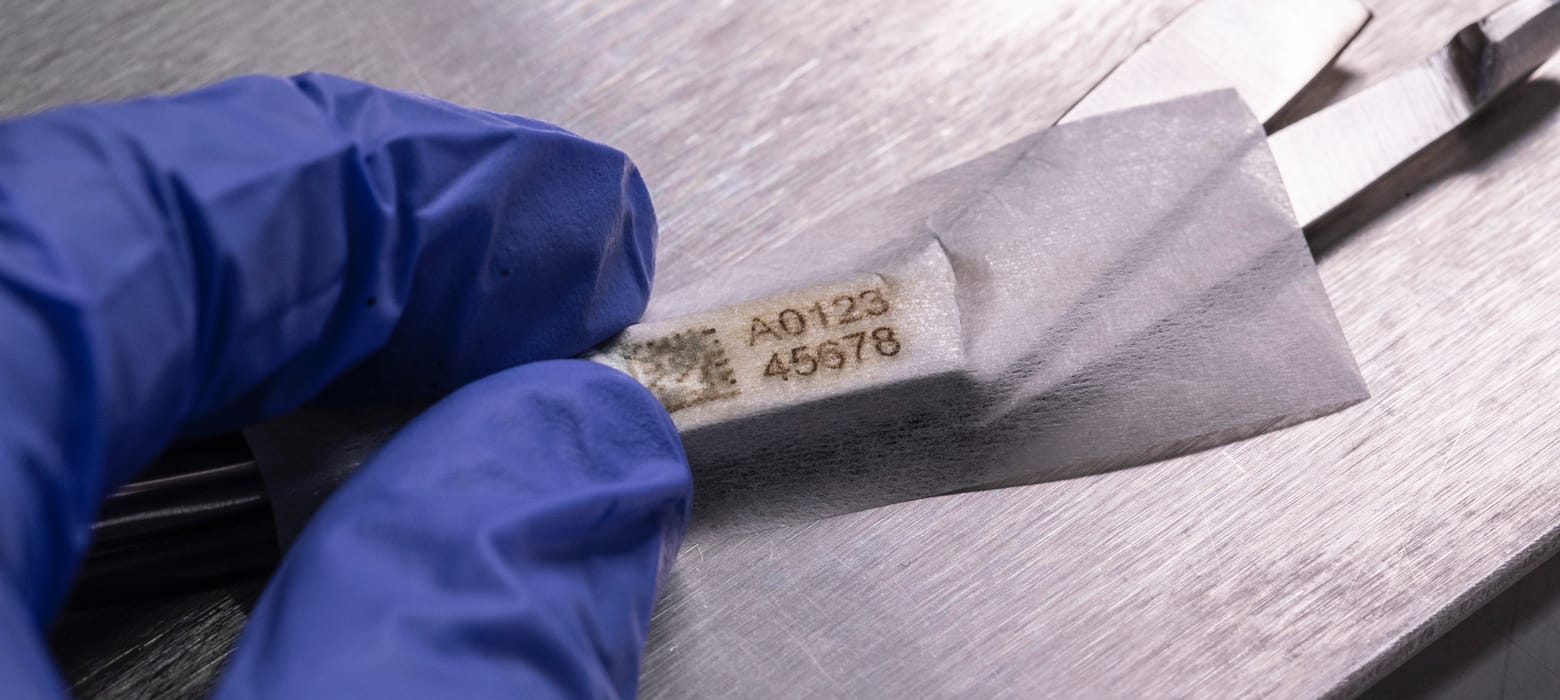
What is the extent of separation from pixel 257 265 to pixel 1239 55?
2.84 feet

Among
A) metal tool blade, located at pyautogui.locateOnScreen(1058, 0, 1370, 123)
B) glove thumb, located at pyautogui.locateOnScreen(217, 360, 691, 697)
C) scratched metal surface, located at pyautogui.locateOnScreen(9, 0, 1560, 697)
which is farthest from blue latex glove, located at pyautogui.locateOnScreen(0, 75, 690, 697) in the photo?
metal tool blade, located at pyautogui.locateOnScreen(1058, 0, 1370, 123)

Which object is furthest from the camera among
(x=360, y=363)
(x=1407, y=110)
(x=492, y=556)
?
(x=1407, y=110)

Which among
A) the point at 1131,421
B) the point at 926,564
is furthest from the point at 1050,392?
the point at 926,564

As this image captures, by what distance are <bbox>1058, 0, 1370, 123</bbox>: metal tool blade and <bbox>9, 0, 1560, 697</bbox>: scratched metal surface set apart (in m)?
0.04

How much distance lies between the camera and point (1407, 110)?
99 centimetres

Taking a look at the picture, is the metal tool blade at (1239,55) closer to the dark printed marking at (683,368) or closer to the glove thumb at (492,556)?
the dark printed marking at (683,368)

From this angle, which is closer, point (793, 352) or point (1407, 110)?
point (793, 352)

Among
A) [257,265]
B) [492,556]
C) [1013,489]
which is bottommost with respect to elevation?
[1013,489]

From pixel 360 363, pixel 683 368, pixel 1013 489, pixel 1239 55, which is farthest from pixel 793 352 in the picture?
pixel 1239 55

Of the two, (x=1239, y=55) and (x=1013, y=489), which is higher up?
(x=1239, y=55)

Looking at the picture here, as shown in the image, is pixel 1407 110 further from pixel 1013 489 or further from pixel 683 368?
pixel 683 368

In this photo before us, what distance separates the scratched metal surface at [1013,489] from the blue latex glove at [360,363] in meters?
0.17

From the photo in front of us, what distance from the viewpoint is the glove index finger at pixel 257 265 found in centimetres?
62

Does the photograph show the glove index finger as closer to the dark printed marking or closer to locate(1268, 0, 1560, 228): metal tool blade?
the dark printed marking
